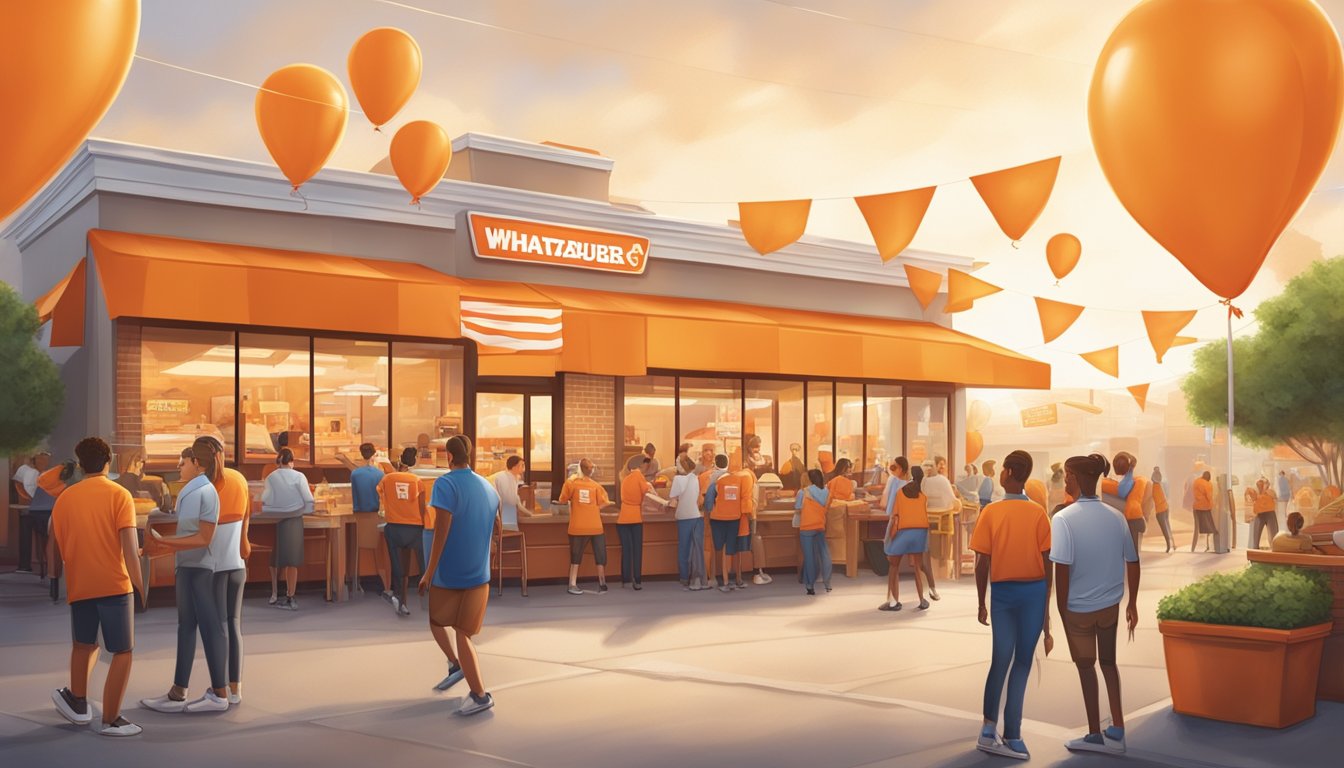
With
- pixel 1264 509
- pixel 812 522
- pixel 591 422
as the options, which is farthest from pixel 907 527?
pixel 1264 509

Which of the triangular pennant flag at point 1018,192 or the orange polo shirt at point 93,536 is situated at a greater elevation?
the triangular pennant flag at point 1018,192

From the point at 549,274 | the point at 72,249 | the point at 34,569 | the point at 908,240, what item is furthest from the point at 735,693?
the point at 34,569

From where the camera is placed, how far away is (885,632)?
12438mm

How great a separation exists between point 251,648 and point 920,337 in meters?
15.0

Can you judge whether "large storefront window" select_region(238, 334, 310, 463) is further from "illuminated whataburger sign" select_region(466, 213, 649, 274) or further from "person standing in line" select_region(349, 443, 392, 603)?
"illuminated whataburger sign" select_region(466, 213, 649, 274)

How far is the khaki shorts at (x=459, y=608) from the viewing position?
815cm

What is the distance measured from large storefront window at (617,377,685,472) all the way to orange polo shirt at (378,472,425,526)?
21.4 ft

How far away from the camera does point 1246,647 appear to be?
26.2ft

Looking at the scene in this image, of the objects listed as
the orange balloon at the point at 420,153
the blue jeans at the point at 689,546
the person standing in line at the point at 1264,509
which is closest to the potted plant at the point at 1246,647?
the orange balloon at the point at 420,153

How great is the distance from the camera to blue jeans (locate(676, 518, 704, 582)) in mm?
16406

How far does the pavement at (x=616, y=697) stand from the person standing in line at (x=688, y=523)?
2482mm

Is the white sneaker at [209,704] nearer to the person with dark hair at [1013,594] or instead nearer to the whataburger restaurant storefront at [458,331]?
the person with dark hair at [1013,594]

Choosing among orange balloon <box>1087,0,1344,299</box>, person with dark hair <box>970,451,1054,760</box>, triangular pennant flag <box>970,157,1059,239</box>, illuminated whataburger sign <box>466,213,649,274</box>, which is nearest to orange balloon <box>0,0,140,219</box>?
orange balloon <box>1087,0,1344,299</box>

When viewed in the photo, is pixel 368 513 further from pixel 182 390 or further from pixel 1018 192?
pixel 1018 192
